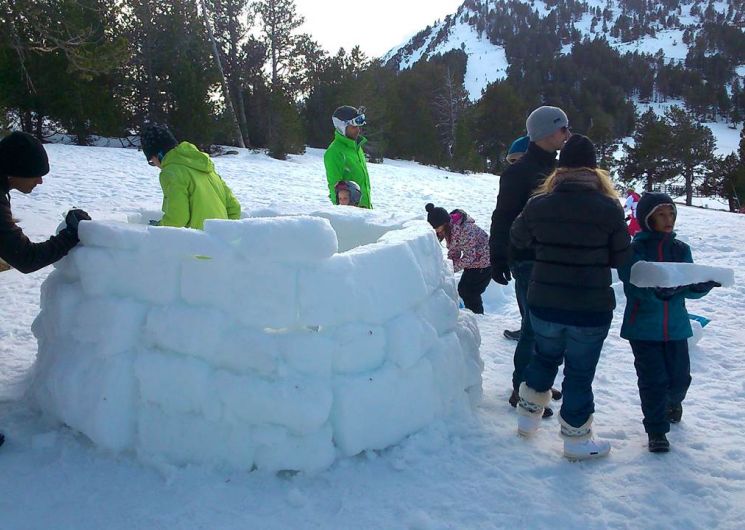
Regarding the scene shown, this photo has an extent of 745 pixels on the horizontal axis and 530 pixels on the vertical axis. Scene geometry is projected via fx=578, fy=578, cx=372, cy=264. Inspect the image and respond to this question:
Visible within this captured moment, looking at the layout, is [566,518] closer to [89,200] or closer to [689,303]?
[689,303]

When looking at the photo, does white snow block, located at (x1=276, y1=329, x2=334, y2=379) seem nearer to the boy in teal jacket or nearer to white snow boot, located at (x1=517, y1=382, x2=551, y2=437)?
white snow boot, located at (x1=517, y1=382, x2=551, y2=437)

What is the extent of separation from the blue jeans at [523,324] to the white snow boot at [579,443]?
452mm

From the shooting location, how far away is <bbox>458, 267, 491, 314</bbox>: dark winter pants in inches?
193

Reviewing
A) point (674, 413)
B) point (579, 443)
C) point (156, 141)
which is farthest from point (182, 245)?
point (674, 413)

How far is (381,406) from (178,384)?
0.86 m

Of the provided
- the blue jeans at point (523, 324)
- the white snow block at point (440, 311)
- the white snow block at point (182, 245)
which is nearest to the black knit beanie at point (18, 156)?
Answer: the white snow block at point (182, 245)

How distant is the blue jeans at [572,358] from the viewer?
8.16 feet

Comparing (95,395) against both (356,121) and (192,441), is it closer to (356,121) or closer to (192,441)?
(192,441)

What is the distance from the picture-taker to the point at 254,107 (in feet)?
70.7

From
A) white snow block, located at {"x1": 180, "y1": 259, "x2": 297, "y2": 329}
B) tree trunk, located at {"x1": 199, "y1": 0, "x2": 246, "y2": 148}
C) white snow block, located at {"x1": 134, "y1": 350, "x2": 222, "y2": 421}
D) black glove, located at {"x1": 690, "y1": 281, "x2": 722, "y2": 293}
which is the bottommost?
white snow block, located at {"x1": 134, "y1": 350, "x2": 222, "y2": 421}

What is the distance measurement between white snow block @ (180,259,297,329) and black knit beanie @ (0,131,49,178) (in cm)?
89

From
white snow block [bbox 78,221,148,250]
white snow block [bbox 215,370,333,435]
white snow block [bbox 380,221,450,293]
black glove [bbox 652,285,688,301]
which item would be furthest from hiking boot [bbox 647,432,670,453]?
white snow block [bbox 78,221,148,250]

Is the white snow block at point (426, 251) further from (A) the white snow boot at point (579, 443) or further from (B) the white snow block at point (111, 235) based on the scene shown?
(B) the white snow block at point (111, 235)

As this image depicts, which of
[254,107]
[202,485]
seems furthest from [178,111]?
[202,485]
